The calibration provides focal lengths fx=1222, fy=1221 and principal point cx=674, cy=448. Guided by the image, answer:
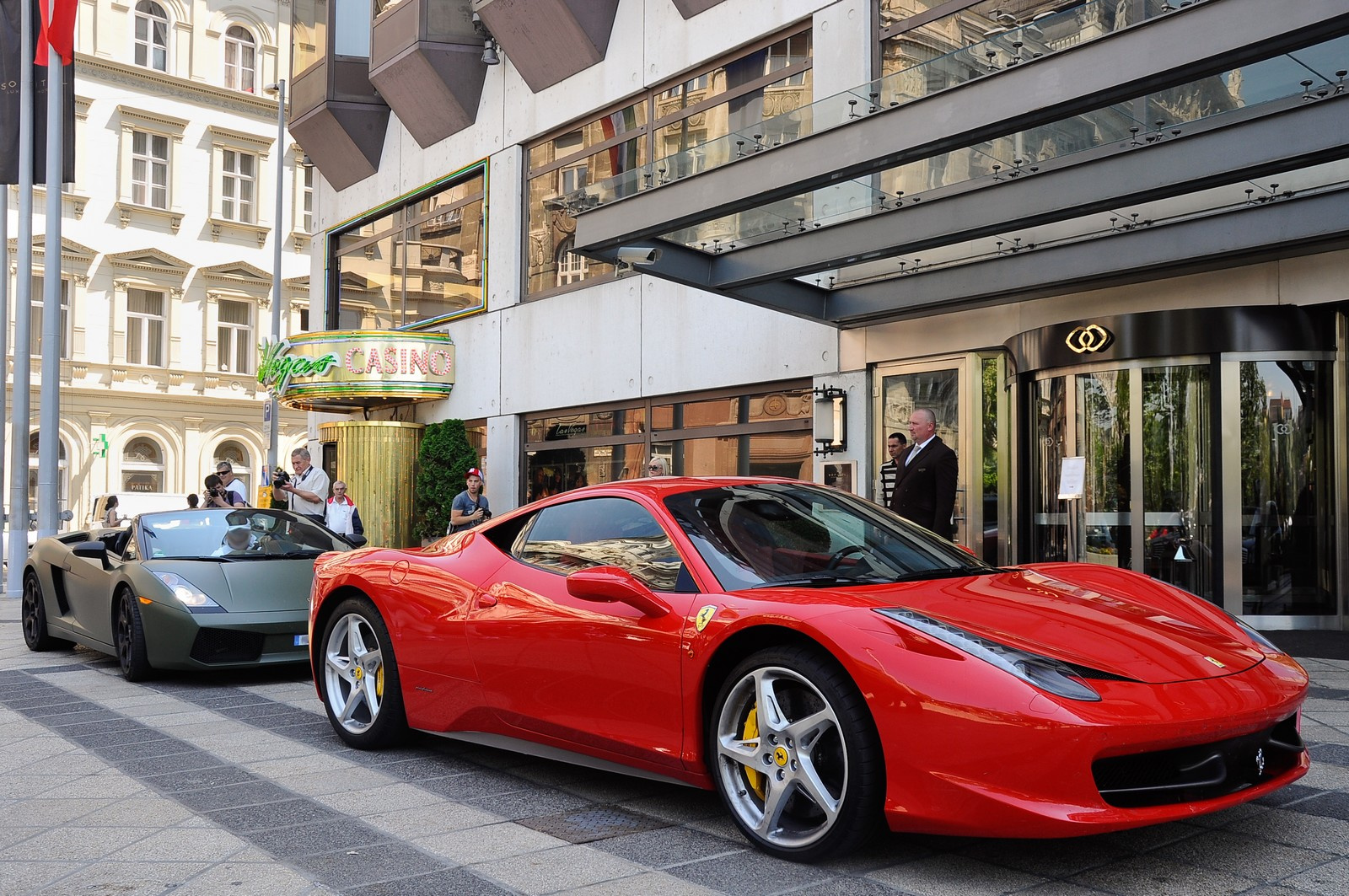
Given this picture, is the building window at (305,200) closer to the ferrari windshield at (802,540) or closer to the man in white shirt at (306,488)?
the man in white shirt at (306,488)

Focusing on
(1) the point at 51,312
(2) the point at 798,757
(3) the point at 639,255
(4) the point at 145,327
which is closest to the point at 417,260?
(1) the point at 51,312

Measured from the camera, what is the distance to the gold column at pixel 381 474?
792 inches

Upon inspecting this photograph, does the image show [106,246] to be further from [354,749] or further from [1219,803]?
[1219,803]

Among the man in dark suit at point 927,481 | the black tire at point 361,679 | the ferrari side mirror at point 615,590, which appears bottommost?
the black tire at point 361,679

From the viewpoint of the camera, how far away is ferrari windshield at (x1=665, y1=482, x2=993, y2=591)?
170 inches

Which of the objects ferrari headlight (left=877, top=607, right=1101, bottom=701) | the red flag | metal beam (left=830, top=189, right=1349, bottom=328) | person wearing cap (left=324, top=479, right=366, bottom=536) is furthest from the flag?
ferrari headlight (left=877, top=607, right=1101, bottom=701)

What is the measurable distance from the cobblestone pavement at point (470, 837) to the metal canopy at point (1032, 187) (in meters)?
3.68

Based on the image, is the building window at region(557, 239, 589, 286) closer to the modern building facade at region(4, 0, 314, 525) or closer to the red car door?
the red car door

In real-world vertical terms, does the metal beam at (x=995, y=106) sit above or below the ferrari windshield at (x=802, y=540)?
above

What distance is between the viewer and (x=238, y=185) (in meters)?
40.8

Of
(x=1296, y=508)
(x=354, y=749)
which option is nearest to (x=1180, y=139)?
(x=1296, y=508)

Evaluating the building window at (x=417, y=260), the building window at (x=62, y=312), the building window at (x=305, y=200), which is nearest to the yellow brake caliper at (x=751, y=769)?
the building window at (x=417, y=260)

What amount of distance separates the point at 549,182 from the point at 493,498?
16.4 feet

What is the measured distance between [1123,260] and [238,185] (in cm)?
3652
